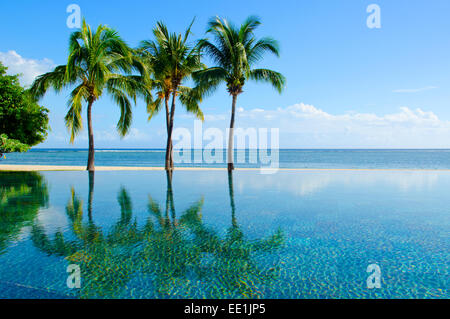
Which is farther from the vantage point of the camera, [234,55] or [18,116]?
[18,116]

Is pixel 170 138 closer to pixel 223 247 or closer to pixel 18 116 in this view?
pixel 18 116

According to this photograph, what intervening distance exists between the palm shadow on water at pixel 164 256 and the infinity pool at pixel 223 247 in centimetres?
2

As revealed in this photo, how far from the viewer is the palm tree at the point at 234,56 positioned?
49.0 feet

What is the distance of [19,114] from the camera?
1592 centimetres

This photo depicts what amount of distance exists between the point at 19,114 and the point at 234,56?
12.9 metres

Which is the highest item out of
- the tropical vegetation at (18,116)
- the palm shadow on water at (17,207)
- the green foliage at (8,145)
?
the tropical vegetation at (18,116)

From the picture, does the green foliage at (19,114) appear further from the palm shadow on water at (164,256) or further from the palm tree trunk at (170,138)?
the palm shadow on water at (164,256)

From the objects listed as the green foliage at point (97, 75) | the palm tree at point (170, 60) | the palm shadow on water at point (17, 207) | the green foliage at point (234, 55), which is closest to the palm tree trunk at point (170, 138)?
the palm tree at point (170, 60)

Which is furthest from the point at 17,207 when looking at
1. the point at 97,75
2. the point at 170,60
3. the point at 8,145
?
the point at 170,60

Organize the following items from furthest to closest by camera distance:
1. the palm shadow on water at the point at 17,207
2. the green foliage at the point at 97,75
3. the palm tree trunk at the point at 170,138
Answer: the palm tree trunk at the point at 170,138 → the green foliage at the point at 97,75 → the palm shadow on water at the point at 17,207

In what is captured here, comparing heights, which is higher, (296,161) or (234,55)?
(234,55)

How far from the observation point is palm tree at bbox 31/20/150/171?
14.0m

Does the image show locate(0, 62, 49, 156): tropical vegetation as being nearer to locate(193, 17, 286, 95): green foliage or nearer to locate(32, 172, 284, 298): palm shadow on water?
locate(193, 17, 286, 95): green foliage
